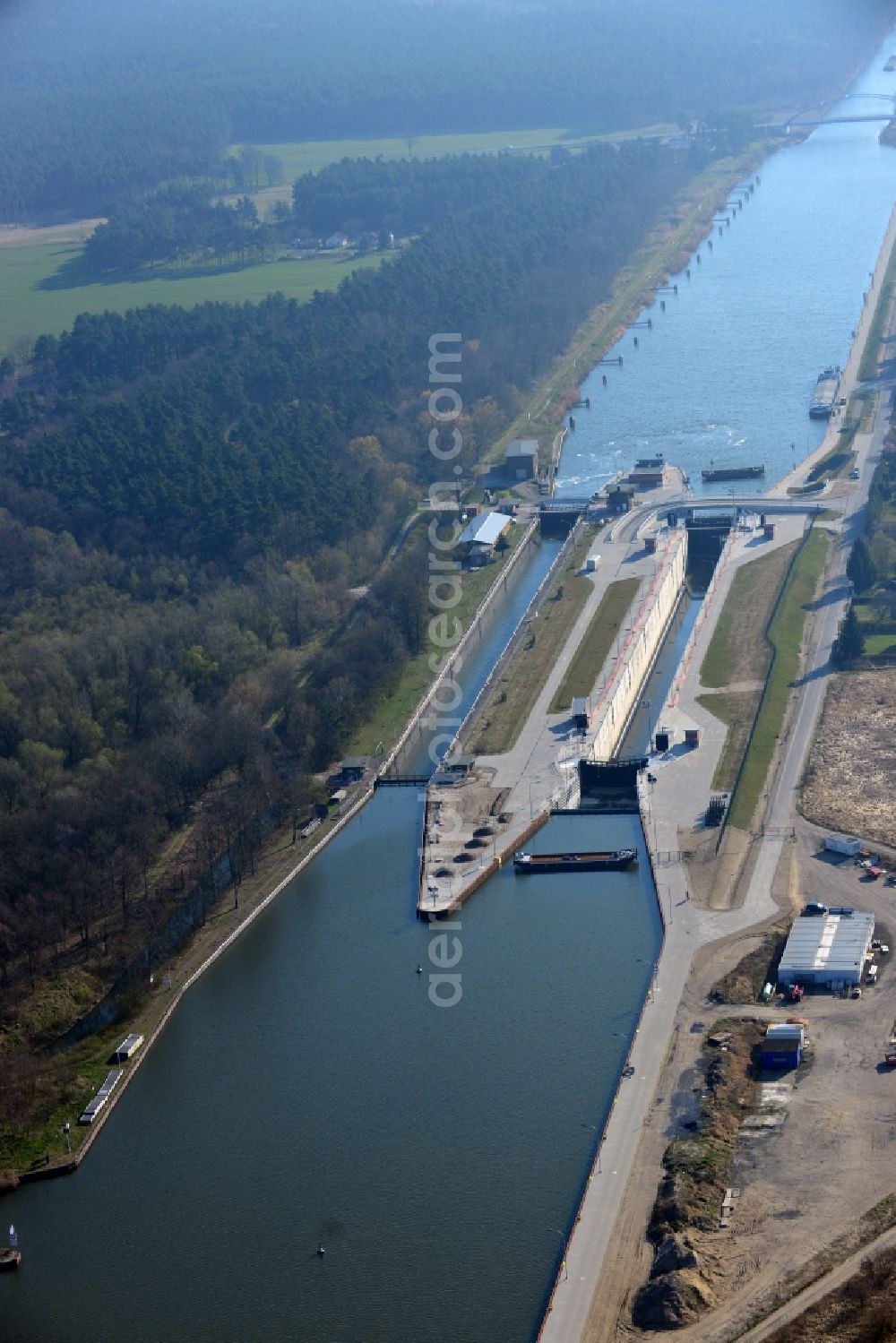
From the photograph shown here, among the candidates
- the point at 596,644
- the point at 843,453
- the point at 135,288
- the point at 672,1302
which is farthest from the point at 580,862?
the point at 135,288

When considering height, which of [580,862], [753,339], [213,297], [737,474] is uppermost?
[580,862]

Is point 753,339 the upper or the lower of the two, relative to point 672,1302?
lower

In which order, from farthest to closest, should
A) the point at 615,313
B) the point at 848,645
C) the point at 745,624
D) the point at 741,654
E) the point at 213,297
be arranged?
the point at 213,297 → the point at 615,313 → the point at 745,624 → the point at 741,654 → the point at 848,645

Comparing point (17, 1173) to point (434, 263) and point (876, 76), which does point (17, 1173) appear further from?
point (876, 76)

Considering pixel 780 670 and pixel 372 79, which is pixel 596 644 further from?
pixel 372 79

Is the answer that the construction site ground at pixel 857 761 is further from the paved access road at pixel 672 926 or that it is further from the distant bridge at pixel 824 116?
the distant bridge at pixel 824 116

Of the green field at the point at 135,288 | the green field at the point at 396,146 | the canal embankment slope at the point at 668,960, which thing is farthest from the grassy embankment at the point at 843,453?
the green field at the point at 396,146
